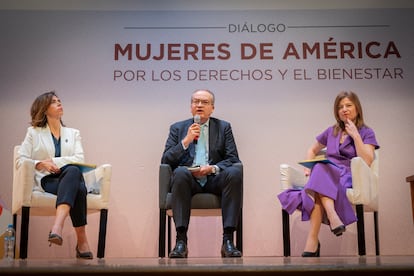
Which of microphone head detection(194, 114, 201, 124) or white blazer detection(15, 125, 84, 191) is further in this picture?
white blazer detection(15, 125, 84, 191)

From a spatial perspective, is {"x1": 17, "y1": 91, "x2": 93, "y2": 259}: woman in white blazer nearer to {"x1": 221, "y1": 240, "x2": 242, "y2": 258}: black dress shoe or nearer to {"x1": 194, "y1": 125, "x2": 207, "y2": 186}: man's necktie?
{"x1": 194, "y1": 125, "x2": 207, "y2": 186}: man's necktie

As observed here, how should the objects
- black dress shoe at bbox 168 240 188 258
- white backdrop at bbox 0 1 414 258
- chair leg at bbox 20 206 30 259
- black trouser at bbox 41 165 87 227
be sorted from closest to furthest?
black dress shoe at bbox 168 240 188 258, black trouser at bbox 41 165 87 227, chair leg at bbox 20 206 30 259, white backdrop at bbox 0 1 414 258

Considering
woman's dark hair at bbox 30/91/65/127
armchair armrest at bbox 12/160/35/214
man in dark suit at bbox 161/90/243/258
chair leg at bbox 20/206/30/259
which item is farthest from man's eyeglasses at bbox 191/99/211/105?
chair leg at bbox 20/206/30/259

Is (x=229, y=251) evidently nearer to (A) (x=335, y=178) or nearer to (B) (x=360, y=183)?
(A) (x=335, y=178)

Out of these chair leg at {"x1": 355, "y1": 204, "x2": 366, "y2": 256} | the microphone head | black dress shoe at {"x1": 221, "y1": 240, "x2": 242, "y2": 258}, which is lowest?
black dress shoe at {"x1": 221, "y1": 240, "x2": 242, "y2": 258}

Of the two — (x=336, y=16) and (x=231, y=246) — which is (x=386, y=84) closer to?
(x=336, y=16)

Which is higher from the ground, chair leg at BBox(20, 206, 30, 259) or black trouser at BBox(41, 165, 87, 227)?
black trouser at BBox(41, 165, 87, 227)

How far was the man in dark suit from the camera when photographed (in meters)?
3.56

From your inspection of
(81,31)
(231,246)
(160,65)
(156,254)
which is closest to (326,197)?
(231,246)

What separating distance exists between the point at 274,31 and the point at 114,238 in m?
2.24

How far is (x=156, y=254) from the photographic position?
4.80m

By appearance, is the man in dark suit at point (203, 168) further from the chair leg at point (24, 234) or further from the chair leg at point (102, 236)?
the chair leg at point (24, 234)

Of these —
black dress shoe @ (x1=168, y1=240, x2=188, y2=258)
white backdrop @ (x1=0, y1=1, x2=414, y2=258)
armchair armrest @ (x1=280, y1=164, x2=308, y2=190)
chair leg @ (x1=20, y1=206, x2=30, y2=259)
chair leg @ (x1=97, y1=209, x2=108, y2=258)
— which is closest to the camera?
black dress shoe @ (x1=168, y1=240, x2=188, y2=258)

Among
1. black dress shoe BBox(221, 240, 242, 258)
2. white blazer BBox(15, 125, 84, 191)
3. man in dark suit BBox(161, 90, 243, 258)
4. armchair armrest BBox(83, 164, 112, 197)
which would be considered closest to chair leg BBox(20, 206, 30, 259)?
white blazer BBox(15, 125, 84, 191)
